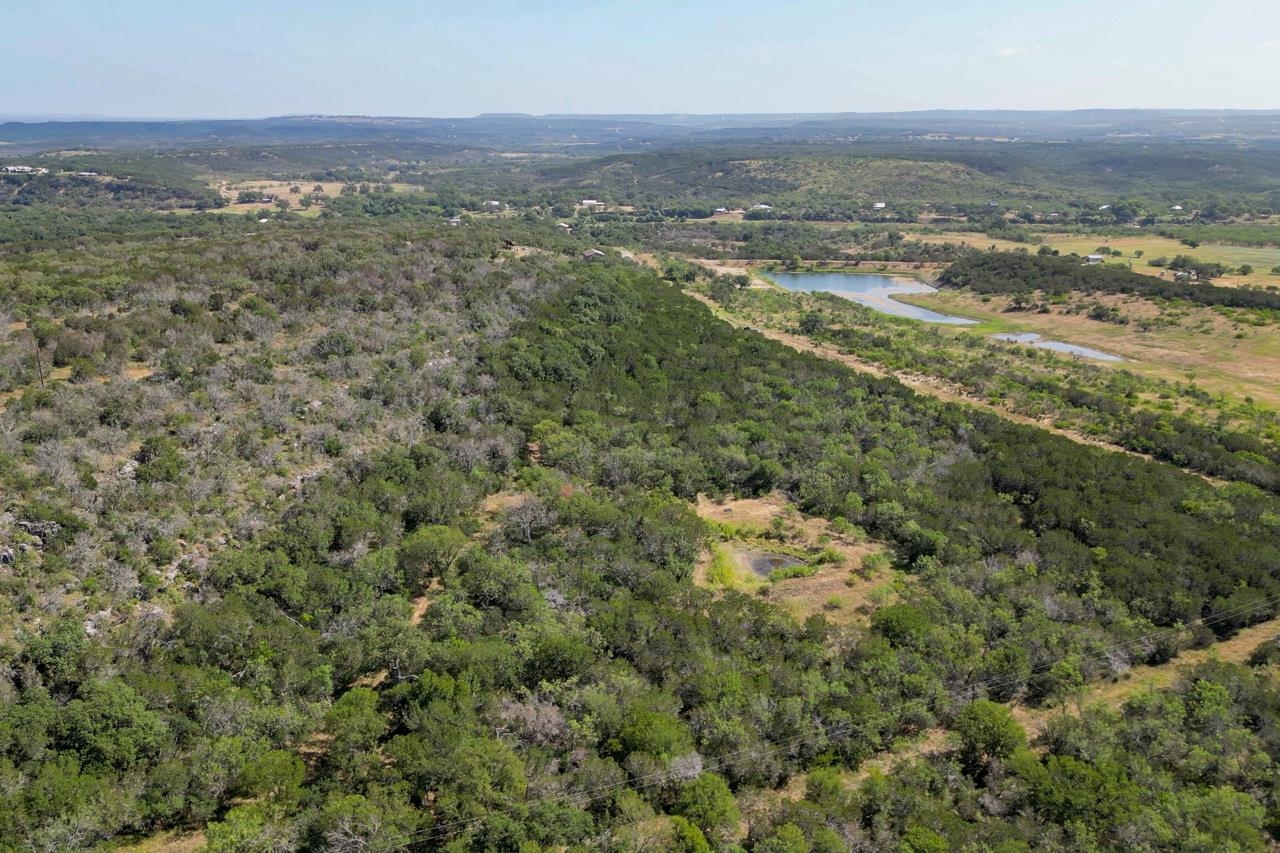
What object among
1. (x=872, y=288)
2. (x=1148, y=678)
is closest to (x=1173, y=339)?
(x=872, y=288)

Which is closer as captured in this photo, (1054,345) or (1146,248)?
(1054,345)

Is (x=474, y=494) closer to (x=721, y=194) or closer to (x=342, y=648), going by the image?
(x=342, y=648)

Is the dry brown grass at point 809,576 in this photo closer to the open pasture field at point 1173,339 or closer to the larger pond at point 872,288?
the open pasture field at point 1173,339

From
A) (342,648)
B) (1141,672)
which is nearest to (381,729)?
(342,648)

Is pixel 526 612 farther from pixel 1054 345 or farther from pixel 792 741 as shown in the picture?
pixel 1054 345

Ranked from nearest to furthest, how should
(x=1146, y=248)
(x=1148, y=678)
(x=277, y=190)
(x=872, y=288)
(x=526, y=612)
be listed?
(x=526, y=612)
(x=1148, y=678)
(x=872, y=288)
(x=1146, y=248)
(x=277, y=190)

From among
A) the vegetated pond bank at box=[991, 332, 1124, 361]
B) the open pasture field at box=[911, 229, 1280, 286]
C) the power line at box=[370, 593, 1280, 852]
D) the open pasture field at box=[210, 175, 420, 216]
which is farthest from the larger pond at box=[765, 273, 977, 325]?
the open pasture field at box=[210, 175, 420, 216]

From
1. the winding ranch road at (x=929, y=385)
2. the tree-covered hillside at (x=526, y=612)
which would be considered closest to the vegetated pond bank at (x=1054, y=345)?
the winding ranch road at (x=929, y=385)
